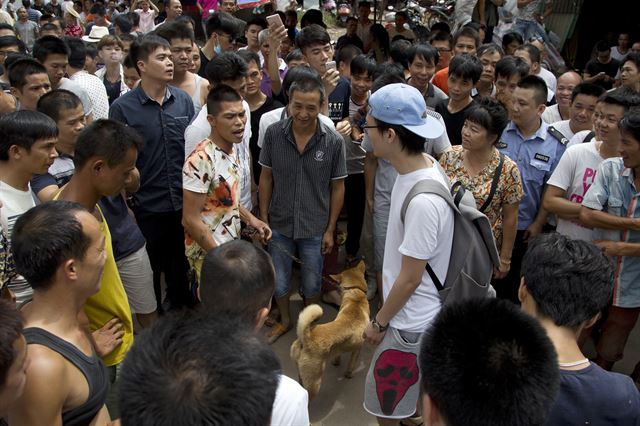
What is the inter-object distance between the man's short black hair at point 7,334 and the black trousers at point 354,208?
10.7 ft

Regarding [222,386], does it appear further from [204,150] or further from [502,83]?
[502,83]

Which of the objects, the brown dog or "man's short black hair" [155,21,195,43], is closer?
the brown dog

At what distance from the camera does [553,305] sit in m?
1.75

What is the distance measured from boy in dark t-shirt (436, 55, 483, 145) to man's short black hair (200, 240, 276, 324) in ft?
8.83

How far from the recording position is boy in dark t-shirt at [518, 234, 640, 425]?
156 centimetres

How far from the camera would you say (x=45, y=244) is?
5.81 feet

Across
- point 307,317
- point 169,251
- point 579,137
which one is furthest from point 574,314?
point 169,251

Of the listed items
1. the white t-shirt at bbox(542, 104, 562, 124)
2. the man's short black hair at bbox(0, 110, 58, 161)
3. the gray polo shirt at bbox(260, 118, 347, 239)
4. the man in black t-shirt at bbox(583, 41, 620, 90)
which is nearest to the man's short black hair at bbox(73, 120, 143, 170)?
the man's short black hair at bbox(0, 110, 58, 161)

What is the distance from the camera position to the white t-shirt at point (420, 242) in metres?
2.22

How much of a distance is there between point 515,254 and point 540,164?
0.68 meters

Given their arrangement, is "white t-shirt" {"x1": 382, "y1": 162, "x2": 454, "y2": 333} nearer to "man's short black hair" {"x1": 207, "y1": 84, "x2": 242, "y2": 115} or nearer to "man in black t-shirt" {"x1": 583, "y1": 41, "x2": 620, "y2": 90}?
"man's short black hair" {"x1": 207, "y1": 84, "x2": 242, "y2": 115}

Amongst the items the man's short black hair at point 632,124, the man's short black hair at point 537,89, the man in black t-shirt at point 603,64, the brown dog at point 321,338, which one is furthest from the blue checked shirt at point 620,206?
the man in black t-shirt at point 603,64

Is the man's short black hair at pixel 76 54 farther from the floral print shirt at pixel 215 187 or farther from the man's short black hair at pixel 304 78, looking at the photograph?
the floral print shirt at pixel 215 187

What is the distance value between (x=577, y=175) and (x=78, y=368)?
10.1 ft
